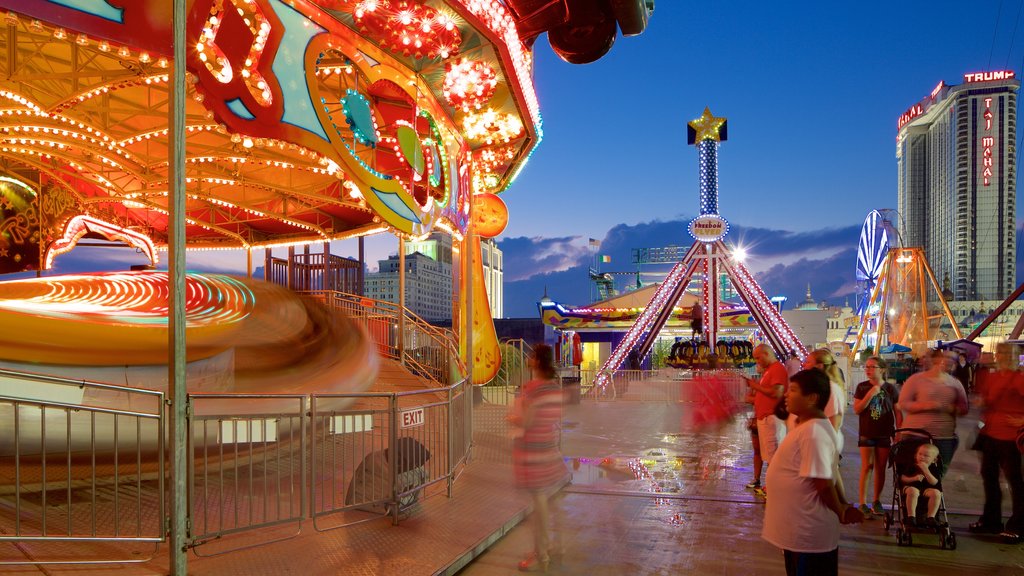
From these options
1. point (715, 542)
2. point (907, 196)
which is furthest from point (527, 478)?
point (907, 196)

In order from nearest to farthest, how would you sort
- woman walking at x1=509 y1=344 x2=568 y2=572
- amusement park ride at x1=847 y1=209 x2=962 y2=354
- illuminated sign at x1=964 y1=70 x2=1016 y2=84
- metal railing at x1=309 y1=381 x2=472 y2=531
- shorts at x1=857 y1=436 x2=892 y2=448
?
woman walking at x1=509 y1=344 x2=568 y2=572 < metal railing at x1=309 y1=381 x2=472 y2=531 < shorts at x1=857 y1=436 x2=892 y2=448 < amusement park ride at x1=847 y1=209 x2=962 y2=354 < illuminated sign at x1=964 y1=70 x2=1016 y2=84

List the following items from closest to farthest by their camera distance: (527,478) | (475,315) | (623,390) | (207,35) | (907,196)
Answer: (527,478) < (207,35) < (475,315) < (623,390) < (907,196)

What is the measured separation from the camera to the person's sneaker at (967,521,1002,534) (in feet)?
21.2

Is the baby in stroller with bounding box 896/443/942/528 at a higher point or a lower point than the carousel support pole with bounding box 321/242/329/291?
lower

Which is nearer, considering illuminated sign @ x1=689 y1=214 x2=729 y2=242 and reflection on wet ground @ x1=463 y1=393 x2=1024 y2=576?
reflection on wet ground @ x1=463 y1=393 x2=1024 y2=576

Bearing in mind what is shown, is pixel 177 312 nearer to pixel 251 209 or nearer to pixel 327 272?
pixel 251 209

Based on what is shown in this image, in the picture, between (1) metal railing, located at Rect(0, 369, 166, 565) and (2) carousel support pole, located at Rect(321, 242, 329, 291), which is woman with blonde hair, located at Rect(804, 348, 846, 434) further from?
(2) carousel support pole, located at Rect(321, 242, 329, 291)

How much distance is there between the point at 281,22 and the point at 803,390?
6999 mm

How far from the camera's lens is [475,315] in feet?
→ 56.6

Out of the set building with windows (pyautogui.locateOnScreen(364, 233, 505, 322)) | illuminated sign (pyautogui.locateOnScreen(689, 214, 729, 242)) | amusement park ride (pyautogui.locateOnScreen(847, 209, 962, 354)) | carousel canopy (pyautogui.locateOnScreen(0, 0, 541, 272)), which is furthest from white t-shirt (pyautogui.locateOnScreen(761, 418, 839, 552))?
building with windows (pyautogui.locateOnScreen(364, 233, 505, 322))

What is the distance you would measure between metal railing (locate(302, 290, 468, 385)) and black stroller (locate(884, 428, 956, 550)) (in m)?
9.60

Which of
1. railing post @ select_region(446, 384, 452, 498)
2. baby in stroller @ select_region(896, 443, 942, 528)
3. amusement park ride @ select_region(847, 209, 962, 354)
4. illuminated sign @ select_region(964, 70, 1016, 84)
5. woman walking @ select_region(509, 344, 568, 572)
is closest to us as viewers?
woman walking @ select_region(509, 344, 568, 572)

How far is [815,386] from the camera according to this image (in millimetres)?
3666

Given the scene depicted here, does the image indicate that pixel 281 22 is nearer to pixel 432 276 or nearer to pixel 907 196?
pixel 432 276
